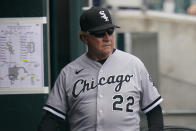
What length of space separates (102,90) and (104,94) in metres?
0.03

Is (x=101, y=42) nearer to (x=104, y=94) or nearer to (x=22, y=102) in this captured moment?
(x=104, y=94)

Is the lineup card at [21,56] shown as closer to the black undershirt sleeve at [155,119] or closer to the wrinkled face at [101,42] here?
the wrinkled face at [101,42]

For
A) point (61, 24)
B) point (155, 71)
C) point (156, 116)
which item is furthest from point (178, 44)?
point (156, 116)

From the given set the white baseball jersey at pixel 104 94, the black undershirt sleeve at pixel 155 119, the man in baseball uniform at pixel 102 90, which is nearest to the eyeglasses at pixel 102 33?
the man in baseball uniform at pixel 102 90

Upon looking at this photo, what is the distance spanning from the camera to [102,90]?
13.7ft

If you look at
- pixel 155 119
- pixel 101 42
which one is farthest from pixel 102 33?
pixel 155 119

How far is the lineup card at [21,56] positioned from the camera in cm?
526

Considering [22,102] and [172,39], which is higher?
[22,102]

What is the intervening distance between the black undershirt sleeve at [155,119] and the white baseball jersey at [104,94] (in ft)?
0.10

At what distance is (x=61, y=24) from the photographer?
548 centimetres

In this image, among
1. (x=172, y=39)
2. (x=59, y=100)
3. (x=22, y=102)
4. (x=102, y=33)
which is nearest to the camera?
(x=102, y=33)

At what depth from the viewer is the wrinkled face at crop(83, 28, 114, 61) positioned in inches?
163

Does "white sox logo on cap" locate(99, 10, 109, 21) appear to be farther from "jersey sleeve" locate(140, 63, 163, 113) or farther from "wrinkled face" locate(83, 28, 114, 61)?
"jersey sleeve" locate(140, 63, 163, 113)

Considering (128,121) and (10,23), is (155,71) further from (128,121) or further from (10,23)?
(128,121)
